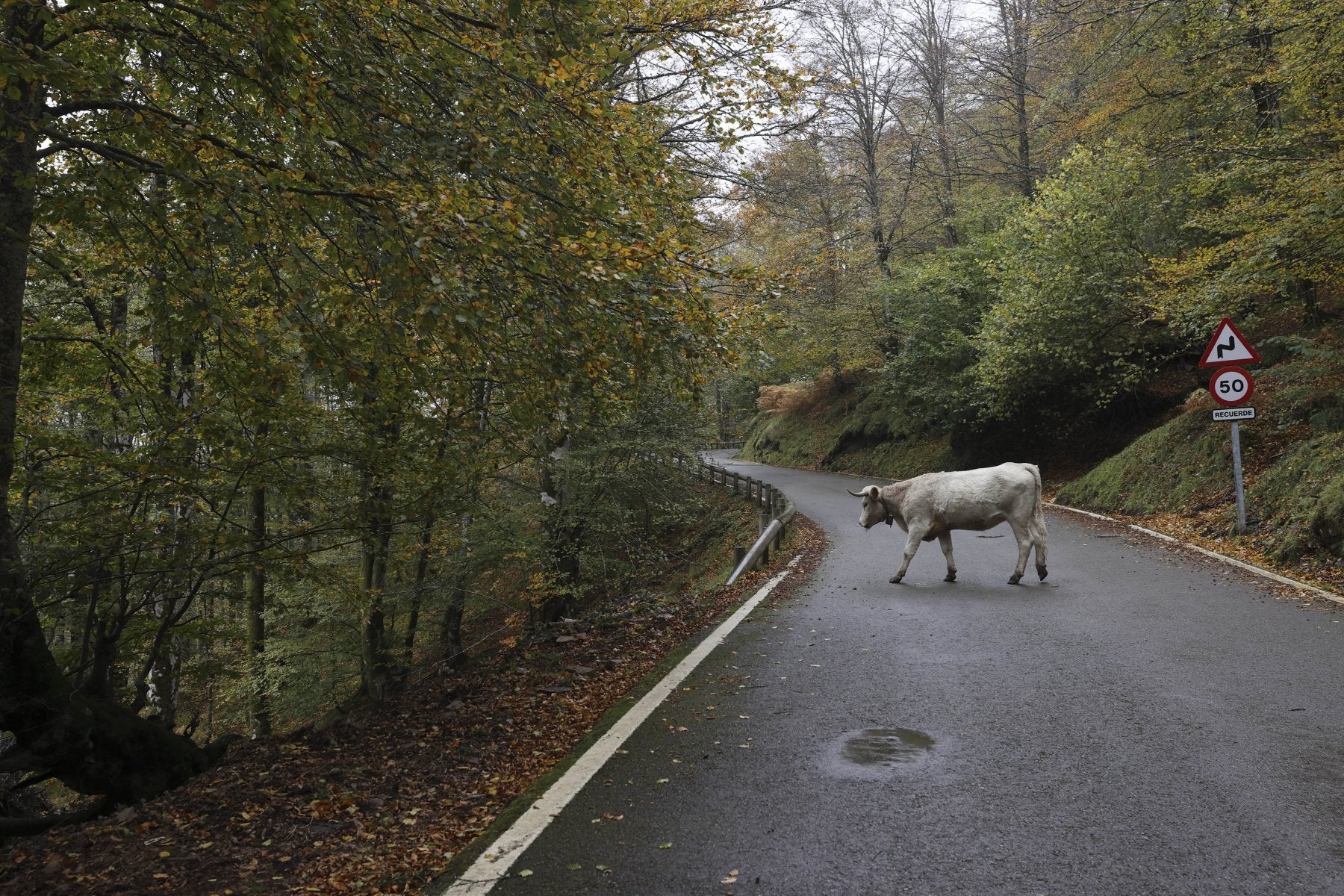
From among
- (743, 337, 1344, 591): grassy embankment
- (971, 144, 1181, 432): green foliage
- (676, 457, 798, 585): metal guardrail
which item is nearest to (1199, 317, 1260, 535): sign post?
(743, 337, 1344, 591): grassy embankment

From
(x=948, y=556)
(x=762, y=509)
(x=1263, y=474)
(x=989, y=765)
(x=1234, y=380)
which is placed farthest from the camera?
(x=762, y=509)

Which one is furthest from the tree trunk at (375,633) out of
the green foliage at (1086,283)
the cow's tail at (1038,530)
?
the green foliage at (1086,283)

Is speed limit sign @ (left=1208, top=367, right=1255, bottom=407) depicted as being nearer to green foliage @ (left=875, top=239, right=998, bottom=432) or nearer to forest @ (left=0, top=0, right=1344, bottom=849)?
forest @ (left=0, top=0, right=1344, bottom=849)

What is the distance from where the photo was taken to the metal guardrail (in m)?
12.7

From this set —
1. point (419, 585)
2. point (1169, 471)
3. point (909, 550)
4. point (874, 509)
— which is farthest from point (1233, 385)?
point (419, 585)

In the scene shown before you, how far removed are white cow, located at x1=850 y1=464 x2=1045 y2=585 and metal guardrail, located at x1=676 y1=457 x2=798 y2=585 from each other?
250cm

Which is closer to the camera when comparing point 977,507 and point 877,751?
point 877,751

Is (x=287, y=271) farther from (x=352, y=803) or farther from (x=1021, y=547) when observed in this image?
(x=1021, y=547)

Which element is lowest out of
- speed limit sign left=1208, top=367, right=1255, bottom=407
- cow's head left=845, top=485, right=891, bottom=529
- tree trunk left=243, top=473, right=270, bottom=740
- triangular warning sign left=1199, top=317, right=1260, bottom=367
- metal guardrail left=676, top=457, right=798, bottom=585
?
tree trunk left=243, top=473, right=270, bottom=740

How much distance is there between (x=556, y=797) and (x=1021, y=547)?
25.9 ft

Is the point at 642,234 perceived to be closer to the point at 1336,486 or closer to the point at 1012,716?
the point at 1012,716

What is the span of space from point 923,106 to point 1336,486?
2687 centimetres

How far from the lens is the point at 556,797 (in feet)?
14.1

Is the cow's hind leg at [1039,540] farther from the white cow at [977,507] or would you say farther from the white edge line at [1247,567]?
the white edge line at [1247,567]
